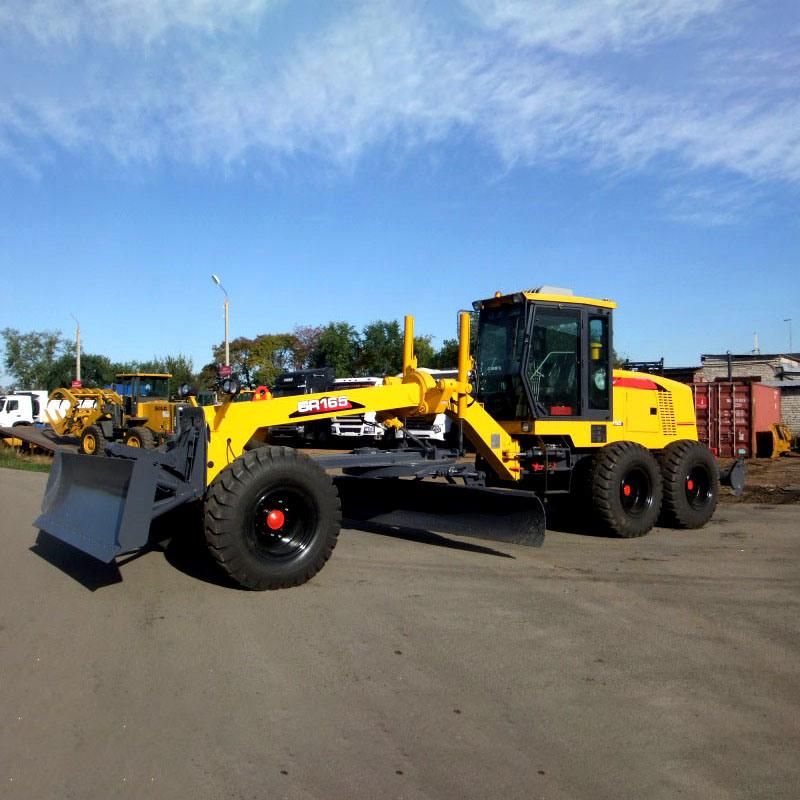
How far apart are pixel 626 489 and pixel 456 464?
245cm

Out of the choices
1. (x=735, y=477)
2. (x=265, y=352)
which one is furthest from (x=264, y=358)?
(x=735, y=477)

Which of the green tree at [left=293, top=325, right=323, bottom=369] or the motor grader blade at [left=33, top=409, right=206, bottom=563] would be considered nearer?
the motor grader blade at [left=33, top=409, right=206, bottom=563]

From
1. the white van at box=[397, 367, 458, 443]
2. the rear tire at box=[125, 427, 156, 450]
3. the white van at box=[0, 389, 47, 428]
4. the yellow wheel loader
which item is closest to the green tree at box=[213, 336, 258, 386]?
the white van at box=[0, 389, 47, 428]

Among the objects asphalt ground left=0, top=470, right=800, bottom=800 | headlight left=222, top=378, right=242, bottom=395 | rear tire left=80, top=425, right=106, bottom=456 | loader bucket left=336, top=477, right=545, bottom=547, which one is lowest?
asphalt ground left=0, top=470, right=800, bottom=800

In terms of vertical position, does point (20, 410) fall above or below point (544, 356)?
below

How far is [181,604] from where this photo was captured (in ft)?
20.2

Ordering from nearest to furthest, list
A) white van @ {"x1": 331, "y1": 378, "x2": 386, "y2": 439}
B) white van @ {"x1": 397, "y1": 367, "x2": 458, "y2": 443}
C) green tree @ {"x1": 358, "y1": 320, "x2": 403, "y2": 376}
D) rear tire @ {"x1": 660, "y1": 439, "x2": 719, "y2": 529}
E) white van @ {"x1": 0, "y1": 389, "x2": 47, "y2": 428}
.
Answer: white van @ {"x1": 397, "y1": 367, "x2": 458, "y2": 443} → rear tire @ {"x1": 660, "y1": 439, "x2": 719, "y2": 529} → white van @ {"x1": 331, "y1": 378, "x2": 386, "y2": 439} → white van @ {"x1": 0, "y1": 389, "x2": 47, "y2": 428} → green tree @ {"x1": 358, "y1": 320, "x2": 403, "y2": 376}

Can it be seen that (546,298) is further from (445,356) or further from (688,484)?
(445,356)

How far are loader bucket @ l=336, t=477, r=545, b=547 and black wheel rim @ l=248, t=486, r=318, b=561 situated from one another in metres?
2.26

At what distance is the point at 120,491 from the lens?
6453mm

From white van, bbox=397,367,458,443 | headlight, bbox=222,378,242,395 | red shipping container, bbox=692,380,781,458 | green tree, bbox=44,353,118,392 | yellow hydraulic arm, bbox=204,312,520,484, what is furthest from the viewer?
green tree, bbox=44,353,118,392

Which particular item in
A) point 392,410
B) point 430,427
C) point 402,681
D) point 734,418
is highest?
point 734,418

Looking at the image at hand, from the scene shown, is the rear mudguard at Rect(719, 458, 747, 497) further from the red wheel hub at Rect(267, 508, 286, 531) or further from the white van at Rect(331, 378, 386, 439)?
the white van at Rect(331, 378, 386, 439)

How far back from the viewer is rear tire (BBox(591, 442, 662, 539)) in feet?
30.3
